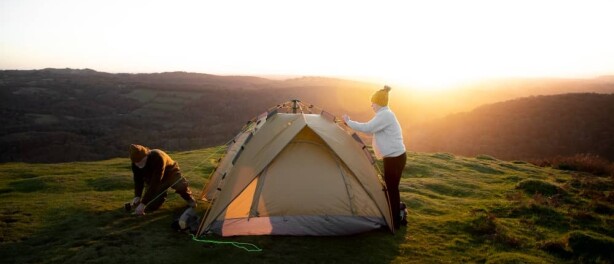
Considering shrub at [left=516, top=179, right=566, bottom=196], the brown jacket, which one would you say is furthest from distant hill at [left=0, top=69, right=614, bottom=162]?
the brown jacket

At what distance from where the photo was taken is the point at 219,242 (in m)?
8.05

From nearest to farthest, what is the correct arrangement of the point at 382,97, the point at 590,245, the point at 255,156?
the point at 590,245 < the point at 382,97 < the point at 255,156

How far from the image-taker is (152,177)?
30.8 ft

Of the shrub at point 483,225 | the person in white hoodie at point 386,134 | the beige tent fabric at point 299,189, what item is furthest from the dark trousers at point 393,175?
the shrub at point 483,225

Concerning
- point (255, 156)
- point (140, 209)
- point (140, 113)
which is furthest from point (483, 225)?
point (140, 113)

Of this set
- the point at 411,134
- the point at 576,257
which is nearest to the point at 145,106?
the point at 411,134

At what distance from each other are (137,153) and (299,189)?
3.75 m

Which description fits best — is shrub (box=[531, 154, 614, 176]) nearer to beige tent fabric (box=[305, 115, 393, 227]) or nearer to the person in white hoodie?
beige tent fabric (box=[305, 115, 393, 227])

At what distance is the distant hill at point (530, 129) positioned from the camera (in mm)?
38469

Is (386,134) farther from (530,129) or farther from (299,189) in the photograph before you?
(530,129)

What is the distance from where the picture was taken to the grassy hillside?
24.8 ft

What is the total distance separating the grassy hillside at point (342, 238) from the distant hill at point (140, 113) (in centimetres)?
3207

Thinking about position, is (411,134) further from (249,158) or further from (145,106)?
(145,106)

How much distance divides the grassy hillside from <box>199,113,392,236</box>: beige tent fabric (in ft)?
1.15
